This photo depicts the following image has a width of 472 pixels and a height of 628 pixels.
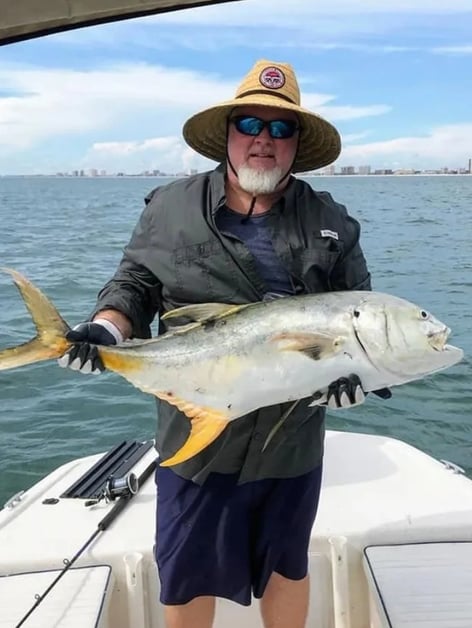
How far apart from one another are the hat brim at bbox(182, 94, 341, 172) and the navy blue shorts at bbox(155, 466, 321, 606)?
134 centimetres

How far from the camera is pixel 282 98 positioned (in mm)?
2812

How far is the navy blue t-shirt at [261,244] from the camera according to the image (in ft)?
9.29

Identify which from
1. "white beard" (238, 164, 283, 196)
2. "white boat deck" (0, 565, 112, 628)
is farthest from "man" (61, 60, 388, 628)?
"white boat deck" (0, 565, 112, 628)

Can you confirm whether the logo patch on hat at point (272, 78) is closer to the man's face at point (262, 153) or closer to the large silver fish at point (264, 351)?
the man's face at point (262, 153)

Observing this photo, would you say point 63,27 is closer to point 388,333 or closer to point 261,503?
point 388,333

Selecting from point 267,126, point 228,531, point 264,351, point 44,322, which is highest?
point 267,126

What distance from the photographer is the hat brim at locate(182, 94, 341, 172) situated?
109 inches

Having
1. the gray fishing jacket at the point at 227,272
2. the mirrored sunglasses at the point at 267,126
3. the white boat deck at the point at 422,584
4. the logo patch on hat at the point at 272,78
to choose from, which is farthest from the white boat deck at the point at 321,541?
the logo patch on hat at the point at 272,78

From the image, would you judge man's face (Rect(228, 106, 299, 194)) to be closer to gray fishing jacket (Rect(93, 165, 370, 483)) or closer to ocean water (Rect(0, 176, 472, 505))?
gray fishing jacket (Rect(93, 165, 370, 483))

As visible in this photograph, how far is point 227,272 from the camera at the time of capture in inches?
110

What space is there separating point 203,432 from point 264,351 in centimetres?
38

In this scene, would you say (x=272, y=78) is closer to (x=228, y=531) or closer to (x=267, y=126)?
(x=267, y=126)

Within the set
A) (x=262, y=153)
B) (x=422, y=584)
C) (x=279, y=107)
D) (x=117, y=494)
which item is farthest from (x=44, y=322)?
(x=422, y=584)

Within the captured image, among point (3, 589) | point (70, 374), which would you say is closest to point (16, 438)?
point (70, 374)
